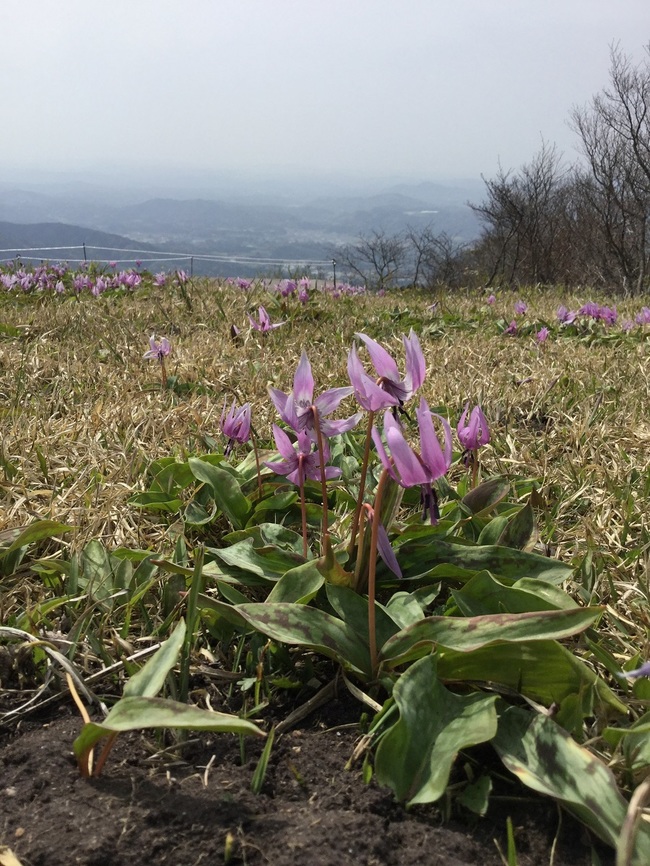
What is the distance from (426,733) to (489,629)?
19 centimetres

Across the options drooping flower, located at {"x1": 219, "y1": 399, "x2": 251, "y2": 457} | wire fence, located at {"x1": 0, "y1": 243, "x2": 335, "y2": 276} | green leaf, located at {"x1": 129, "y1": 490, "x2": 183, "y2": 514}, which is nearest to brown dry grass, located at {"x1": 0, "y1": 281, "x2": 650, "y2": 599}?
green leaf, located at {"x1": 129, "y1": 490, "x2": 183, "y2": 514}

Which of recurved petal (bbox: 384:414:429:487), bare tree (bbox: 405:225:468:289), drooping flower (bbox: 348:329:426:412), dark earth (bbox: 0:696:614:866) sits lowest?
dark earth (bbox: 0:696:614:866)

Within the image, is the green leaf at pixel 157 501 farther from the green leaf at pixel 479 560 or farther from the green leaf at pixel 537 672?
the green leaf at pixel 537 672

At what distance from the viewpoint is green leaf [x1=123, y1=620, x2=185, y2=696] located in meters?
1.07

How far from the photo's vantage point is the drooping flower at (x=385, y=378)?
127cm

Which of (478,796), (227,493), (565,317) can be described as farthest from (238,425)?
(565,317)

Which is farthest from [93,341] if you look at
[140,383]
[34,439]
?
[34,439]

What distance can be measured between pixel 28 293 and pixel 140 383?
339 centimetres

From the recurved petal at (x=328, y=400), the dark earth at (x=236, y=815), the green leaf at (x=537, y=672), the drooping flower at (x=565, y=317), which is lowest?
the dark earth at (x=236, y=815)

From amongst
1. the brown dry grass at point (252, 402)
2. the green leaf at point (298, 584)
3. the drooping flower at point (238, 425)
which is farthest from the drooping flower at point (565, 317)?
the green leaf at point (298, 584)

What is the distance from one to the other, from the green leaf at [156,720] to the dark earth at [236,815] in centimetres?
10

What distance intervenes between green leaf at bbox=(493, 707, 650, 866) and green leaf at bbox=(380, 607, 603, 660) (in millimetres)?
115

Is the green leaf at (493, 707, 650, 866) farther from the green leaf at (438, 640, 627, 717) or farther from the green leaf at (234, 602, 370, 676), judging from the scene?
the green leaf at (234, 602, 370, 676)

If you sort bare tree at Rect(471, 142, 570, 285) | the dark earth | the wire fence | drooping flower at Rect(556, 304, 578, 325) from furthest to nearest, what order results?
bare tree at Rect(471, 142, 570, 285)
the wire fence
drooping flower at Rect(556, 304, 578, 325)
the dark earth
